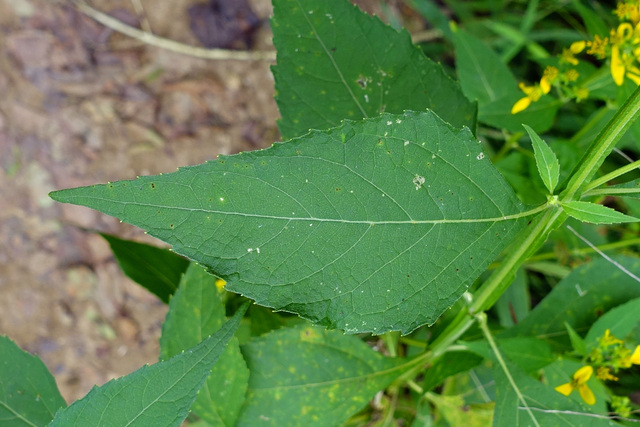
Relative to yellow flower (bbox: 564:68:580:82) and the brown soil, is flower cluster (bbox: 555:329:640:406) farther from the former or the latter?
the brown soil

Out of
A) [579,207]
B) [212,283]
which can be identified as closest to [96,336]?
[212,283]

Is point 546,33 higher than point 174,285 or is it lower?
higher

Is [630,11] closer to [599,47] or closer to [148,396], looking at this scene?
[599,47]

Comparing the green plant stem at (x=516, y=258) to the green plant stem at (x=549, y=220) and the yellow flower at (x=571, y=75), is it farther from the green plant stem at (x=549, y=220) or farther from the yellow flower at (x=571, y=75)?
the yellow flower at (x=571, y=75)

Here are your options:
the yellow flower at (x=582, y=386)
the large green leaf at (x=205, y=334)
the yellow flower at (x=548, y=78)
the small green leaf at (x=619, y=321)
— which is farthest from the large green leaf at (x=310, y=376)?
the yellow flower at (x=548, y=78)

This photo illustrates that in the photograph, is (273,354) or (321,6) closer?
(321,6)

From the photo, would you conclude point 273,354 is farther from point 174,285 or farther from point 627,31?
point 627,31
